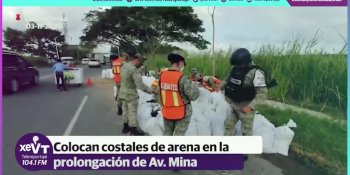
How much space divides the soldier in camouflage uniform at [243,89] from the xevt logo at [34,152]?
128 cm

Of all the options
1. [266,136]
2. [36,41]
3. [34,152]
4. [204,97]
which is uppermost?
[36,41]

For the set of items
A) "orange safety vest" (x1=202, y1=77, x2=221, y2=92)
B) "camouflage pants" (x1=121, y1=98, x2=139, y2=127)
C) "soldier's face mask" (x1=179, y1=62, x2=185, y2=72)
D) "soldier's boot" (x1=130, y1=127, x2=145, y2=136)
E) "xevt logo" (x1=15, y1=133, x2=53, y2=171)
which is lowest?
"xevt logo" (x1=15, y1=133, x2=53, y2=171)

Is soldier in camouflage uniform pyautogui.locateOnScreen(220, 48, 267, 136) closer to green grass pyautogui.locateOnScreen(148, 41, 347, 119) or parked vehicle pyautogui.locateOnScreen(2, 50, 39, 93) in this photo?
green grass pyautogui.locateOnScreen(148, 41, 347, 119)

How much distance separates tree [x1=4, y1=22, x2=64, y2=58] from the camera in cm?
361

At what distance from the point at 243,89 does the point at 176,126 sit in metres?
0.55

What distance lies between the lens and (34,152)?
3.57 metres

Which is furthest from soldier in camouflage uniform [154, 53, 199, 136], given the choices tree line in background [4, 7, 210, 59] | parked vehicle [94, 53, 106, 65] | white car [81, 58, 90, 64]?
white car [81, 58, 90, 64]

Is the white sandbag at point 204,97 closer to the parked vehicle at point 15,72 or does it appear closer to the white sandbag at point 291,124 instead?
the white sandbag at point 291,124

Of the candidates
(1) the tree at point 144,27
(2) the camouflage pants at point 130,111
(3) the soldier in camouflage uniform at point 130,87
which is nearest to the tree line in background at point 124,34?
(1) the tree at point 144,27

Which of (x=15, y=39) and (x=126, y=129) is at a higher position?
(x=15, y=39)

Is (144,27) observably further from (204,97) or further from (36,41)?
(36,41)

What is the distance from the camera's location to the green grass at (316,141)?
3.61 metres

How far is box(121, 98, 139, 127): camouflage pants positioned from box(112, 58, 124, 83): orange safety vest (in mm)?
182

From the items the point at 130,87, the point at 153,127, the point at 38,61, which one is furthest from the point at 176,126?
the point at 38,61
